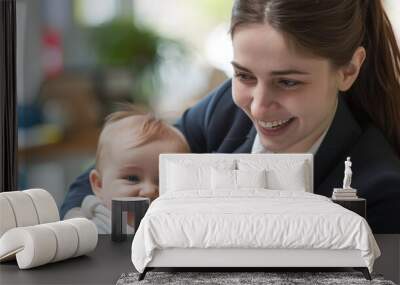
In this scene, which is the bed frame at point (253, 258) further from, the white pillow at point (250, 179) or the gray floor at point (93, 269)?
the white pillow at point (250, 179)

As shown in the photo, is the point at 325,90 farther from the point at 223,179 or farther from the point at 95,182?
the point at 95,182

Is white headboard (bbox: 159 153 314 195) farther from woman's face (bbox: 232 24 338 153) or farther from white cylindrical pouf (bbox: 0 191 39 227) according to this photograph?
white cylindrical pouf (bbox: 0 191 39 227)

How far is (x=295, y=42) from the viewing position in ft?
21.5

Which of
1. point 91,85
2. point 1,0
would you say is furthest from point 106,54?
point 1,0

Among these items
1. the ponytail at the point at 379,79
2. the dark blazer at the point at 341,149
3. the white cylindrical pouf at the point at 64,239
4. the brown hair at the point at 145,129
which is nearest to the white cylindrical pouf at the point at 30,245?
the white cylindrical pouf at the point at 64,239

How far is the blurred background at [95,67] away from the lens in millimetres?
7008

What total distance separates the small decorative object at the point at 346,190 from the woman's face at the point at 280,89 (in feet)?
1.73

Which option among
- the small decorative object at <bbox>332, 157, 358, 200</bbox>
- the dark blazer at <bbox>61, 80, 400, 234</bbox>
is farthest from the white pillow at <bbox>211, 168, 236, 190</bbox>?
the small decorative object at <bbox>332, 157, 358, 200</bbox>

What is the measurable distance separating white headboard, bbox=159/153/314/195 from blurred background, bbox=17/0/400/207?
502 mm

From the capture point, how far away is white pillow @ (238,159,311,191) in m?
6.33

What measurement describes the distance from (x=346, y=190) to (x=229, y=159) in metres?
1.12

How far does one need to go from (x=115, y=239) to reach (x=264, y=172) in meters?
1.49

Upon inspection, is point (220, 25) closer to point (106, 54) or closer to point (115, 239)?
point (106, 54)

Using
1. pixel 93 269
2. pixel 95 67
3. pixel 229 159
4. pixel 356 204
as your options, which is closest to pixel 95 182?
pixel 95 67
